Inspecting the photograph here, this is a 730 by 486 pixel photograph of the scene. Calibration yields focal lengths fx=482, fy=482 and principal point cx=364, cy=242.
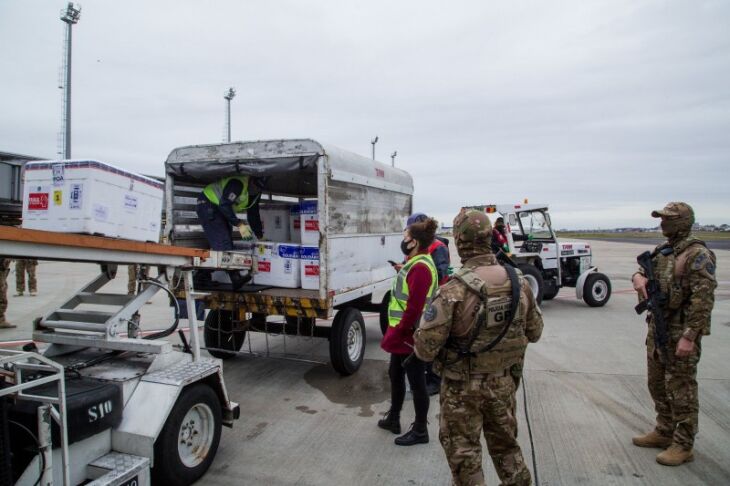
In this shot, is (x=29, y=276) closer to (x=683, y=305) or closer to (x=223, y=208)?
(x=223, y=208)

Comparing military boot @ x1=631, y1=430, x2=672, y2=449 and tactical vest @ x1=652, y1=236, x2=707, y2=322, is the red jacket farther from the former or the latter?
military boot @ x1=631, y1=430, x2=672, y2=449

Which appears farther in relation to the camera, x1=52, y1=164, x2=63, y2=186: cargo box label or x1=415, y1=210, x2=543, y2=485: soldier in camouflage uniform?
x1=52, y1=164, x2=63, y2=186: cargo box label

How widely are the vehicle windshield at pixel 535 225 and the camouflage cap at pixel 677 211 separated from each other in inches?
282

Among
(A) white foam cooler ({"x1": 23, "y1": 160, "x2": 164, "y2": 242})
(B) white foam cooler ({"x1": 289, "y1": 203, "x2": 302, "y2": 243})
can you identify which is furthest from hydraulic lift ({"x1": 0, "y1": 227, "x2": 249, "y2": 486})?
(B) white foam cooler ({"x1": 289, "y1": 203, "x2": 302, "y2": 243})

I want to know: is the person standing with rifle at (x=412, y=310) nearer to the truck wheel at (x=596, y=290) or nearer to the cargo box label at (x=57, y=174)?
the cargo box label at (x=57, y=174)

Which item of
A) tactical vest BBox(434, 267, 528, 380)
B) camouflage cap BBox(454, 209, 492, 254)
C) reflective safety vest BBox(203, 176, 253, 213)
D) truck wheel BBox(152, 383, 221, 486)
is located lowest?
truck wheel BBox(152, 383, 221, 486)

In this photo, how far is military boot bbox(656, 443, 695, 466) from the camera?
3508 mm

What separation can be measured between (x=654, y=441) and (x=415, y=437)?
187cm

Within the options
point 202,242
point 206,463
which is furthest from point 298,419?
point 202,242

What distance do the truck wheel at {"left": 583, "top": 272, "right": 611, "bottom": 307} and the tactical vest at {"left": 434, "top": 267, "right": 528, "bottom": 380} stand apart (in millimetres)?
8705

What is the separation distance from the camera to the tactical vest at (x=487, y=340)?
8.36 ft

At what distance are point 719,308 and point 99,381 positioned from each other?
1170 cm

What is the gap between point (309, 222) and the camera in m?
6.05

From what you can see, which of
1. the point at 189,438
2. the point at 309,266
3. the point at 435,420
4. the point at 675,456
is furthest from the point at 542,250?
the point at 189,438
